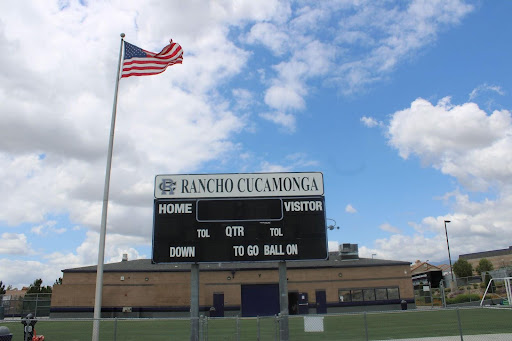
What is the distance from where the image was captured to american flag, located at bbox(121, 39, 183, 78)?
16.2 meters

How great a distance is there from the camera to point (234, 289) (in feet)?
137

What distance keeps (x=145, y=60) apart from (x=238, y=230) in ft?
24.9

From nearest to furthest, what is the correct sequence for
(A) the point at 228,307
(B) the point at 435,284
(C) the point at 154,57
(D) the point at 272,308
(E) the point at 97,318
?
(E) the point at 97,318 < (C) the point at 154,57 < (D) the point at 272,308 < (A) the point at 228,307 < (B) the point at 435,284

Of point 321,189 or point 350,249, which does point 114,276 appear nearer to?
point 350,249

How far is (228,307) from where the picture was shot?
135 feet

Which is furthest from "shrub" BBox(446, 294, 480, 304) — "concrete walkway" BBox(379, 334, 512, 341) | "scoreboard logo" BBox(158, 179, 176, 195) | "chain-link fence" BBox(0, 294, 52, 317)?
"chain-link fence" BBox(0, 294, 52, 317)

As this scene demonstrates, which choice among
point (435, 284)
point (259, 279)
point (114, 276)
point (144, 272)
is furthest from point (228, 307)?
point (435, 284)

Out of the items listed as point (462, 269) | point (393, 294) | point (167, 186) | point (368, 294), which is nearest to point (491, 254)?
point (462, 269)

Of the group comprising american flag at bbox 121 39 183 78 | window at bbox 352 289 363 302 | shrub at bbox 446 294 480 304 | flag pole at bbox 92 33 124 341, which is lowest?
shrub at bbox 446 294 480 304

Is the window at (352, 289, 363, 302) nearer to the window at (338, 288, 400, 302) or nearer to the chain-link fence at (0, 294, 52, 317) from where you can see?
the window at (338, 288, 400, 302)

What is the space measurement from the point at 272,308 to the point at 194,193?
88.4 ft

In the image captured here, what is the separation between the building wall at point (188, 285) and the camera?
1606 inches

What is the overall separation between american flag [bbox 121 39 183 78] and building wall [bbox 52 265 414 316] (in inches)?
1123

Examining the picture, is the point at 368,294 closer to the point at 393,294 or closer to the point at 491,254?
the point at 393,294
